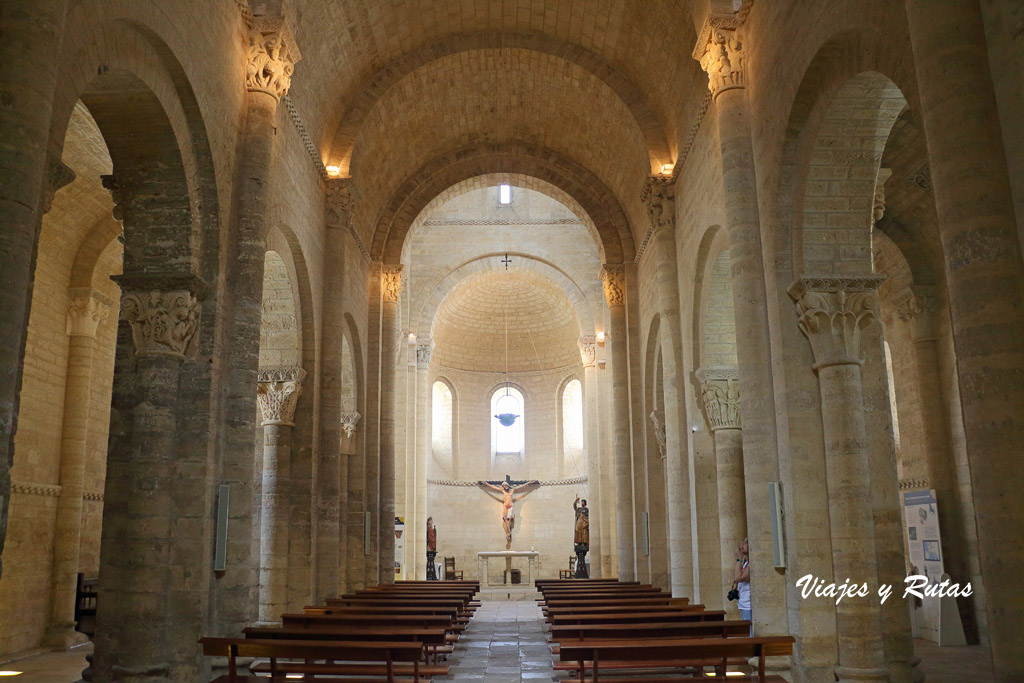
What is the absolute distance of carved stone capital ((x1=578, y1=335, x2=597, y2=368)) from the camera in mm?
30781

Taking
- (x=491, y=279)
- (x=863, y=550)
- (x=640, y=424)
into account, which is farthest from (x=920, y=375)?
(x=491, y=279)

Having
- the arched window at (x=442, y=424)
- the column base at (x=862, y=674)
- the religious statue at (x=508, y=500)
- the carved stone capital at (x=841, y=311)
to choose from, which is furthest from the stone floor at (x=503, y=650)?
the arched window at (x=442, y=424)

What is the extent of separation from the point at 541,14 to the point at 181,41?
9.90 meters

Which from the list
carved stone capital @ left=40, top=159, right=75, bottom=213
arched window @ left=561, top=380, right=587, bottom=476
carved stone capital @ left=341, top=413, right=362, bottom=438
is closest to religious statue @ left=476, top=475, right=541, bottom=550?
arched window @ left=561, top=380, right=587, bottom=476

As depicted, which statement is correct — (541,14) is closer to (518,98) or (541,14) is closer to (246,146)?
(518,98)

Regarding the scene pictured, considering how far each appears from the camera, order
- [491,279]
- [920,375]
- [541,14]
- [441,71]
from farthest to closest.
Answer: [491,279]
[441,71]
[541,14]
[920,375]

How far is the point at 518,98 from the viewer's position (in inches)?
802

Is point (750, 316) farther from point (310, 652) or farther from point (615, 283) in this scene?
point (615, 283)

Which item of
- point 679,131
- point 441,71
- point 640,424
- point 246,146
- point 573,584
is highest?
point 441,71

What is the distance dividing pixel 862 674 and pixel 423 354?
23518 millimetres

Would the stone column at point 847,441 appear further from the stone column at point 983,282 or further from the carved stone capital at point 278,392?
the carved stone capital at point 278,392

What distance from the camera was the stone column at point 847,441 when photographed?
8984 mm

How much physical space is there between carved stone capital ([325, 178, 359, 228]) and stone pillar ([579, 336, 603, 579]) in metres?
15.3

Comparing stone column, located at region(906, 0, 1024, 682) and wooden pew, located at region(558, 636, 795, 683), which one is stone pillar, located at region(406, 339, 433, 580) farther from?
stone column, located at region(906, 0, 1024, 682)
